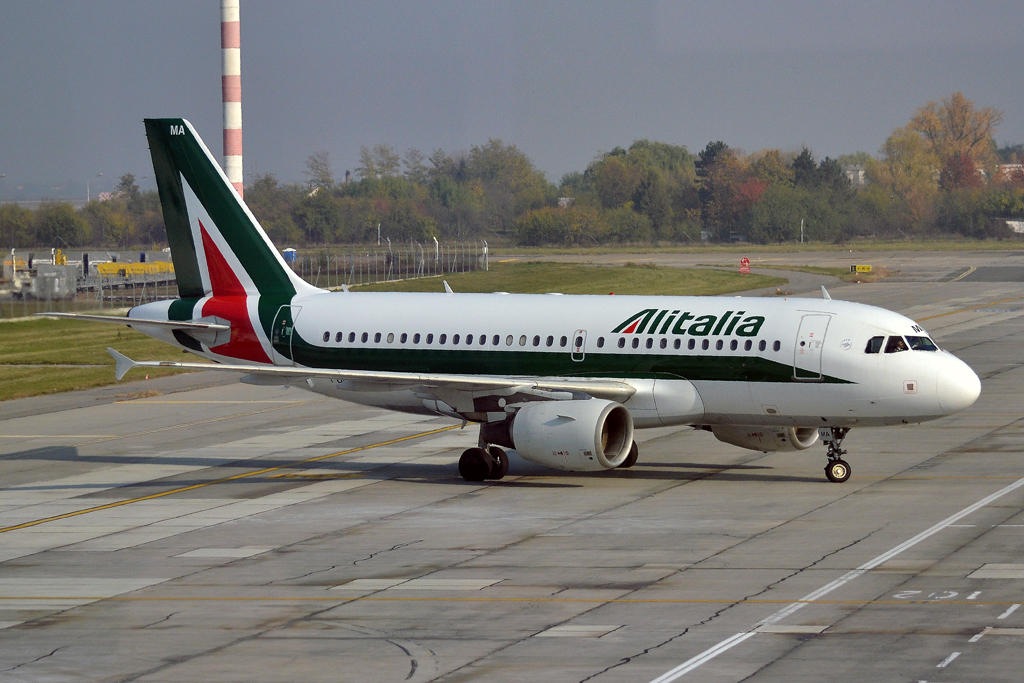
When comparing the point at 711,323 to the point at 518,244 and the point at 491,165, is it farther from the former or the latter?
the point at 491,165

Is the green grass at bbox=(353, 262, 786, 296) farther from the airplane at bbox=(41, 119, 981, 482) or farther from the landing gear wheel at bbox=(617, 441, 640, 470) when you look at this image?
the landing gear wheel at bbox=(617, 441, 640, 470)

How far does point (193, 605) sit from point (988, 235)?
7287 inches

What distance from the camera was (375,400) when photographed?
117ft

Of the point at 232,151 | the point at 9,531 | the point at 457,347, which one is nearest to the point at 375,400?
the point at 457,347

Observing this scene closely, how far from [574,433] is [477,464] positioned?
3.59m

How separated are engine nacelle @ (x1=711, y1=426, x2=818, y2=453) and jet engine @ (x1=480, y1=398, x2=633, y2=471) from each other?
3.36 metres

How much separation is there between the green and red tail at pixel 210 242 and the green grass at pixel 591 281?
55.1 meters

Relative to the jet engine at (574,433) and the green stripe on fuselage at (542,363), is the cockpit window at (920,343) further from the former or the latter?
the jet engine at (574,433)

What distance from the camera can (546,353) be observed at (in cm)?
3406

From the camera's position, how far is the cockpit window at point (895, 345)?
31.2 m

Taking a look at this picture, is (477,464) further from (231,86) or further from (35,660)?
(231,86)

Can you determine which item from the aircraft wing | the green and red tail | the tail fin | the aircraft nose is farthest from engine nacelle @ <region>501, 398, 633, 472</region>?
the tail fin

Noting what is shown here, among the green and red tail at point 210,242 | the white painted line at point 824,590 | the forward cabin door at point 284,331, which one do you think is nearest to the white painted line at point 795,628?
the white painted line at point 824,590

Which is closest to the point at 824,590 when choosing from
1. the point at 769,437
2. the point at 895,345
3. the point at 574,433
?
the point at 574,433
